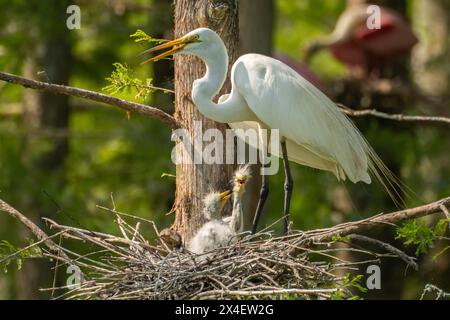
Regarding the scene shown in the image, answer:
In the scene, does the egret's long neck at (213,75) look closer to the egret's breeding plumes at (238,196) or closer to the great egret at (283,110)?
the great egret at (283,110)

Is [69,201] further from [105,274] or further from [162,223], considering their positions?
[105,274]

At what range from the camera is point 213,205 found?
6.09 m

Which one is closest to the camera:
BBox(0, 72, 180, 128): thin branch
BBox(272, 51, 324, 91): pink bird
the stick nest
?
the stick nest

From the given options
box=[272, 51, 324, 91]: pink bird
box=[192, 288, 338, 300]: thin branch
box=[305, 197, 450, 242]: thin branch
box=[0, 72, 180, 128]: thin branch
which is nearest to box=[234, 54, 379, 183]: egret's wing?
box=[0, 72, 180, 128]: thin branch

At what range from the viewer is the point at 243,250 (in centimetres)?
578

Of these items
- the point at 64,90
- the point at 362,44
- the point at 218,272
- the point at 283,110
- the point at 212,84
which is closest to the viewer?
the point at 218,272

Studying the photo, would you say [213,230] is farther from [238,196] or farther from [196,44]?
[196,44]

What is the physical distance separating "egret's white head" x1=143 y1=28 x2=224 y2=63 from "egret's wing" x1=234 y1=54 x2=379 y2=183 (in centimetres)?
35

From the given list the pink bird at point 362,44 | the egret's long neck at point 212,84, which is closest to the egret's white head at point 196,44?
the egret's long neck at point 212,84

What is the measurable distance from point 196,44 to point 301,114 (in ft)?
2.94

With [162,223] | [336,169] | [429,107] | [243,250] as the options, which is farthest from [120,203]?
[243,250]

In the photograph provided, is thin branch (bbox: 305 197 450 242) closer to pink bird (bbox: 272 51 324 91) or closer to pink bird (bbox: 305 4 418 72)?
pink bird (bbox: 272 51 324 91)

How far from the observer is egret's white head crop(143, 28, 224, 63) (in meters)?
5.98

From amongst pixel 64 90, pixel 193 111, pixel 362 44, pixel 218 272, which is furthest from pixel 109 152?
pixel 218 272
